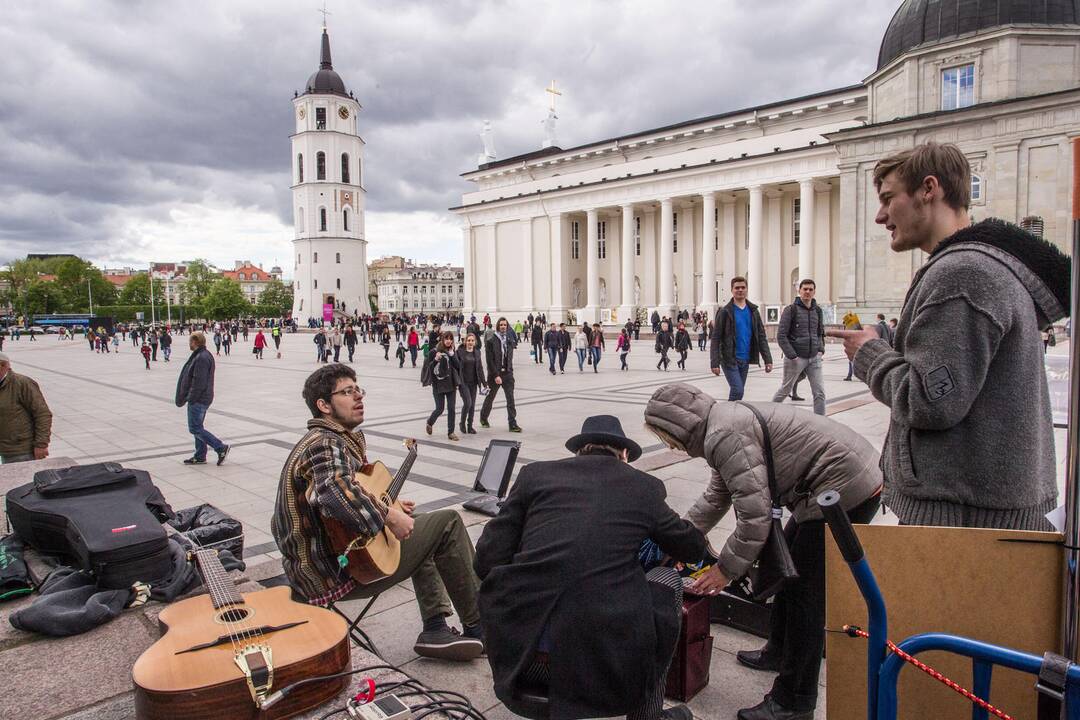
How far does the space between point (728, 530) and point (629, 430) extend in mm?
5161

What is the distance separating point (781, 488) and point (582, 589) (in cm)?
112

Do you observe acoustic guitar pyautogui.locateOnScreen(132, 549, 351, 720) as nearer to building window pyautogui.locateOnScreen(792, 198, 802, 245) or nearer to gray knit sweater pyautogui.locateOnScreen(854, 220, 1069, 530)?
gray knit sweater pyautogui.locateOnScreen(854, 220, 1069, 530)

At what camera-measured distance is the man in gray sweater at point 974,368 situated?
1886 mm

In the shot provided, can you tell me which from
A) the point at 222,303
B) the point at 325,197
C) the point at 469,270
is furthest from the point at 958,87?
the point at 222,303

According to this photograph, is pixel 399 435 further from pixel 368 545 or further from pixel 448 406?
pixel 368 545

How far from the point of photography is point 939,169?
203cm

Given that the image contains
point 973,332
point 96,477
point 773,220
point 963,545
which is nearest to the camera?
point 963,545

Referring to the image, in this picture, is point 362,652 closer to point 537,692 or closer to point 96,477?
point 537,692

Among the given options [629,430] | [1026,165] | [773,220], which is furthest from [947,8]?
[629,430]

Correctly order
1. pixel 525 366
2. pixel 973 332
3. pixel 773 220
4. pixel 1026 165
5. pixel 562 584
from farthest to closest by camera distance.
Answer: pixel 773 220, pixel 1026 165, pixel 525 366, pixel 562 584, pixel 973 332

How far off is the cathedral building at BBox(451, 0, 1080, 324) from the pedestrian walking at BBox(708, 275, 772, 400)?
12608mm

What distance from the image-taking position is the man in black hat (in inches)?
85.4

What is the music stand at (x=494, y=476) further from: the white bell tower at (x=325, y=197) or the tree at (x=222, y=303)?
the tree at (x=222, y=303)

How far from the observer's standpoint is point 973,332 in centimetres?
188
